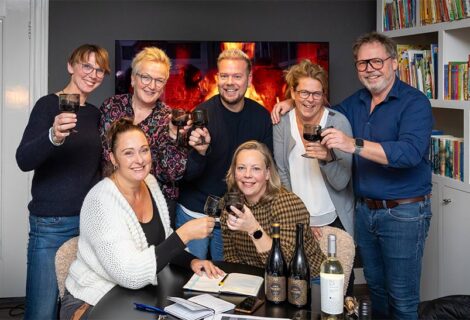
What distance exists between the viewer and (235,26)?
4.57 meters

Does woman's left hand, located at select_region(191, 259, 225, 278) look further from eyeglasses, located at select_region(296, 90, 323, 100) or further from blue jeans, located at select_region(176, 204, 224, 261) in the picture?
eyeglasses, located at select_region(296, 90, 323, 100)

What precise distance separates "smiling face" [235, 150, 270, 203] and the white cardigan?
0.55 m

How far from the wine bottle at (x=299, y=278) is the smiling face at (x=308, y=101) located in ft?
3.11

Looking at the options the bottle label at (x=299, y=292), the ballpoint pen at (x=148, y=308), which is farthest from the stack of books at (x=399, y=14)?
the ballpoint pen at (x=148, y=308)

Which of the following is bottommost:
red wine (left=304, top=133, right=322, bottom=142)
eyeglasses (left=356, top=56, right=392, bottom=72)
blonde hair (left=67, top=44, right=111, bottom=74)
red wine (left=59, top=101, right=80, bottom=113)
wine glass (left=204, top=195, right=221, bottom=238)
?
wine glass (left=204, top=195, right=221, bottom=238)

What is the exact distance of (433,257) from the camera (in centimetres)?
346

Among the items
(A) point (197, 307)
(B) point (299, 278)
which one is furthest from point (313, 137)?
(A) point (197, 307)

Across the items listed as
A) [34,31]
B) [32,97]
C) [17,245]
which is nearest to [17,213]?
[17,245]

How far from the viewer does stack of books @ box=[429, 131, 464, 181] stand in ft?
10.7

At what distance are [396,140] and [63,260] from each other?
159 centimetres

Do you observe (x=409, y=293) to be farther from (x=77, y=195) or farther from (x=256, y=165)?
(x=77, y=195)

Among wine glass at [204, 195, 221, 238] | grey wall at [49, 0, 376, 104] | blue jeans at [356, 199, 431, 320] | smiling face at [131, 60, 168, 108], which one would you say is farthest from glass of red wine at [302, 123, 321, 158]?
grey wall at [49, 0, 376, 104]

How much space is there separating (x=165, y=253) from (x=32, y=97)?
2.46 m

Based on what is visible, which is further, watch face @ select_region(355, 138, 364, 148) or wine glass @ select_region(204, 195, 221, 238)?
watch face @ select_region(355, 138, 364, 148)
